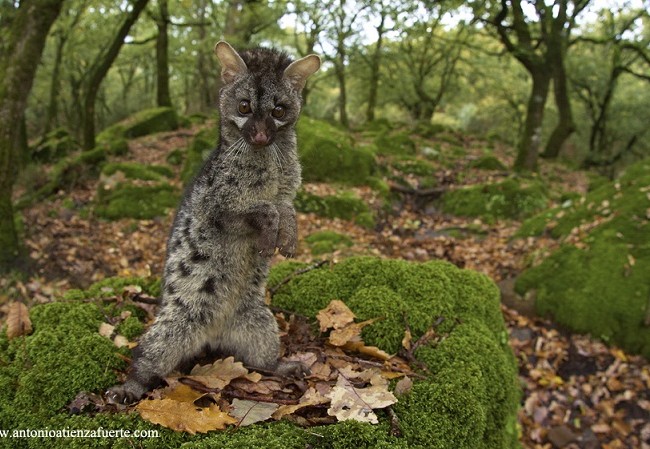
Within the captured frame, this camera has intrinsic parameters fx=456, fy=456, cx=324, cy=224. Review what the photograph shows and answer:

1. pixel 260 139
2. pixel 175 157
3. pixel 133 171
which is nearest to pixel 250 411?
pixel 260 139

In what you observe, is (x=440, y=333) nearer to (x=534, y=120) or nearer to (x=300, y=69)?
(x=300, y=69)

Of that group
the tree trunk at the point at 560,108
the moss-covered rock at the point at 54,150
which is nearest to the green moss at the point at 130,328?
the moss-covered rock at the point at 54,150

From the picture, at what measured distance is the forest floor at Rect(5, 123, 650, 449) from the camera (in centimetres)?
682

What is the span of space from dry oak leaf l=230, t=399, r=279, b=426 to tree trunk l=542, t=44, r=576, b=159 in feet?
63.4

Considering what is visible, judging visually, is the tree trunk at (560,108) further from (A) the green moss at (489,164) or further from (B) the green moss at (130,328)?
(B) the green moss at (130,328)

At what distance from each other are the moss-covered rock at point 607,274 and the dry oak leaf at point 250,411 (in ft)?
22.3

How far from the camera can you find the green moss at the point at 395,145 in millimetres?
19516

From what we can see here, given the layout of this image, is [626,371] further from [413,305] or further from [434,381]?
[434,381]

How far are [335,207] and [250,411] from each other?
10.1m

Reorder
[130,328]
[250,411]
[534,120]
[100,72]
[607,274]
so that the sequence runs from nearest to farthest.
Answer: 1. [250,411]
2. [130,328]
3. [607,274]
4. [100,72]
5. [534,120]

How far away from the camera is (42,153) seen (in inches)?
747

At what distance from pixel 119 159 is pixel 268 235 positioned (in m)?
14.5

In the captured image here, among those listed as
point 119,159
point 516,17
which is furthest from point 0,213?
point 516,17

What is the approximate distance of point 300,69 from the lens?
3553 millimetres
